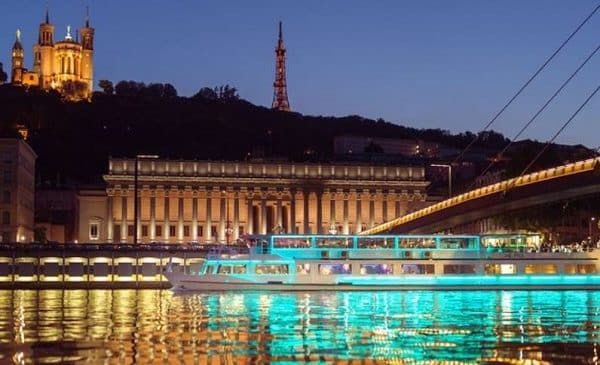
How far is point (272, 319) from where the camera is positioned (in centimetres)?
5450

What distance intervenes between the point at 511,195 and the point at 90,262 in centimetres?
6240

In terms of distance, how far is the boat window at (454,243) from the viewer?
96.9 metres

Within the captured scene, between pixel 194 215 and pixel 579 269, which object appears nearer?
pixel 579 269

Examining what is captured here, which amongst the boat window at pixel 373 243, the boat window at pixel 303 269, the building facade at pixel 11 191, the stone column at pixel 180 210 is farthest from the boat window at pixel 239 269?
the stone column at pixel 180 210

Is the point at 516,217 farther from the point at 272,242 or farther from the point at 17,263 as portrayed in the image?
the point at 17,263

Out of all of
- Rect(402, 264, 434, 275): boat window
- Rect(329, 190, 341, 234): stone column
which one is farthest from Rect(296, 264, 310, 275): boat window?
Rect(329, 190, 341, 234): stone column

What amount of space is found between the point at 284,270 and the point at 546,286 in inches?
825

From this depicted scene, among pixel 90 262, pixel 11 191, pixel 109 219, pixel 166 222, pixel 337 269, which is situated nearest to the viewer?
pixel 337 269

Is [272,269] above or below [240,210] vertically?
below

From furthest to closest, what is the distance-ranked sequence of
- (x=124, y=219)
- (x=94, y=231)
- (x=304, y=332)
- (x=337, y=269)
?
(x=124, y=219) → (x=94, y=231) → (x=337, y=269) → (x=304, y=332)

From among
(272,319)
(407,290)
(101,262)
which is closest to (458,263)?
(407,290)

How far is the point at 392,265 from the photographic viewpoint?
313 ft

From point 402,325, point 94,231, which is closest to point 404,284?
point 402,325

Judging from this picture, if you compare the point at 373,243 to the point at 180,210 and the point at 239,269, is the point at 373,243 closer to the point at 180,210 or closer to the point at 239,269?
the point at 239,269
